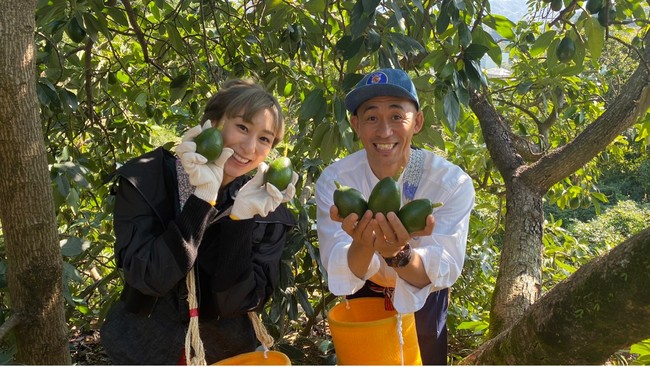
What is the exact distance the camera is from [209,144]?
1502 mm

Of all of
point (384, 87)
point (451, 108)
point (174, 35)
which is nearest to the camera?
point (384, 87)

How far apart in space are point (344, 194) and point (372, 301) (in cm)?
43

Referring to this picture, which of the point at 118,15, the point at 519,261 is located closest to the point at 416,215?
the point at 519,261

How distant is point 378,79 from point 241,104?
1.28 ft

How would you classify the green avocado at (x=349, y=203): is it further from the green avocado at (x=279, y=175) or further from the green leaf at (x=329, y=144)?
the green leaf at (x=329, y=144)

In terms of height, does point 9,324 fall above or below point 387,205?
below

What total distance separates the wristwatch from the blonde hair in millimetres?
494

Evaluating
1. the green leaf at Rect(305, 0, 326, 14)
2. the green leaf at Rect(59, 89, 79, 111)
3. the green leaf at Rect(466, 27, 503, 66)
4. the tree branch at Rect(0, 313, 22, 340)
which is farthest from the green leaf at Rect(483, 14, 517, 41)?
the tree branch at Rect(0, 313, 22, 340)

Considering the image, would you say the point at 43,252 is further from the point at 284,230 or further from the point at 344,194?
the point at 344,194

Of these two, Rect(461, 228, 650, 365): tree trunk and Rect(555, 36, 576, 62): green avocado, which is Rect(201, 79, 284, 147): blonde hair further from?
Rect(555, 36, 576, 62): green avocado

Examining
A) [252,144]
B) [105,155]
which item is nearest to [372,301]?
[252,144]

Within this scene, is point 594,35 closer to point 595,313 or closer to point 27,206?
point 595,313

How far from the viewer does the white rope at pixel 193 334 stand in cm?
137

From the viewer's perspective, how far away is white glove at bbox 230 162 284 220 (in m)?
1.52
